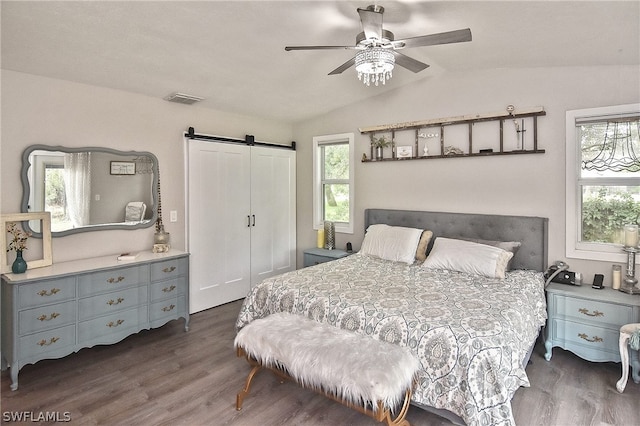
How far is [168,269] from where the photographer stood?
361cm

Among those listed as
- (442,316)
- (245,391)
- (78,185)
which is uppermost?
(78,185)

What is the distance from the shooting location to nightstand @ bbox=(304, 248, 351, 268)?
15.2 ft

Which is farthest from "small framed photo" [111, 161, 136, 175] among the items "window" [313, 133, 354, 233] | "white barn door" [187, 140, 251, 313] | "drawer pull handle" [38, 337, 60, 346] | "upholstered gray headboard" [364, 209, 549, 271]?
"upholstered gray headboard" [364, 209, 549, 271]

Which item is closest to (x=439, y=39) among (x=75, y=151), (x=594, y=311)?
(x=594, y=311)

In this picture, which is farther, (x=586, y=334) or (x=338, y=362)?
(x=586, y=334)

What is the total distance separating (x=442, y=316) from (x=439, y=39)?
1716 millimetres

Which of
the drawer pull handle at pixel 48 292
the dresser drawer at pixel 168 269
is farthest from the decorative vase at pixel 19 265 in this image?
the dresser drawer at pixel 168 269

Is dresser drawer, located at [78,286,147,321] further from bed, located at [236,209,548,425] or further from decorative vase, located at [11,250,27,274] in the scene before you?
bed, located at [236,209,548,425]

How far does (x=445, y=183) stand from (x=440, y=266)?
1.08 meters

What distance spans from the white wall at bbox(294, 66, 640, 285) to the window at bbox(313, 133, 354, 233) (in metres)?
0.12

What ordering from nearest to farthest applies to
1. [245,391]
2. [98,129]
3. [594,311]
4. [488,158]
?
[245,391]
[594,311]
[98,129]
[488,158]

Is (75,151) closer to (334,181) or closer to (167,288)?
(167,288)

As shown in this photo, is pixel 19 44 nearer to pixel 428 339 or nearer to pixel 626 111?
pixel 428 339

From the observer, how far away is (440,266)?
352cm
